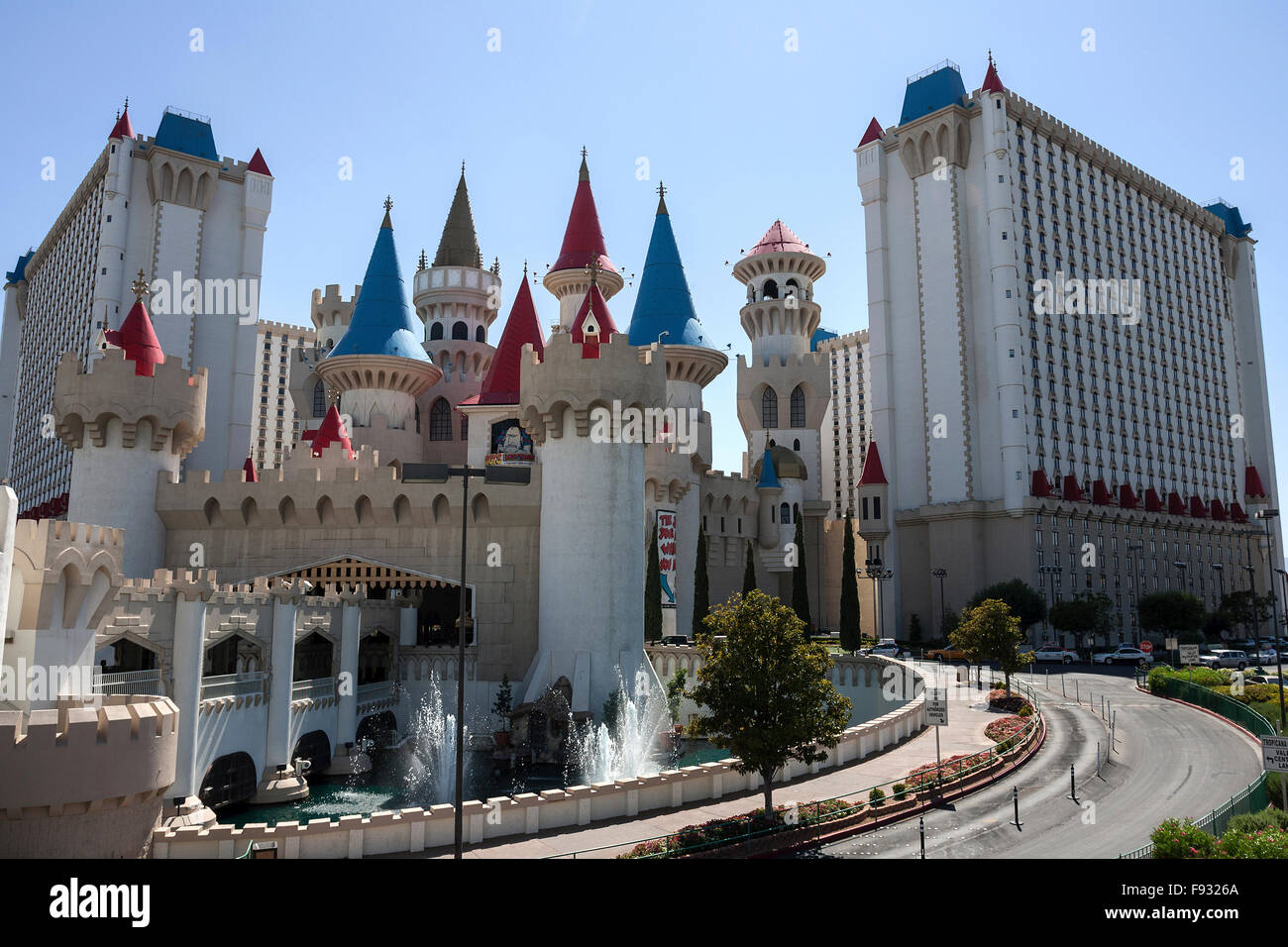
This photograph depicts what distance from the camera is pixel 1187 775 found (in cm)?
2456

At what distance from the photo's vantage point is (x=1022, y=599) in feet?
202

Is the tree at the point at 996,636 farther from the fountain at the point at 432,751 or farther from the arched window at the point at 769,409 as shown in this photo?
the arched window at the point at 769,409

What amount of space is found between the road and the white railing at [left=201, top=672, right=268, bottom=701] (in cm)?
1784

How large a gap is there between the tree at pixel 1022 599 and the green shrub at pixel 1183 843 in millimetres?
49885

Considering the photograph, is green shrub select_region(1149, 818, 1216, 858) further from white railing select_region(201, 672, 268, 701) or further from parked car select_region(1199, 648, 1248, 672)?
parked car select_region(1199, 648, 1248, 672)

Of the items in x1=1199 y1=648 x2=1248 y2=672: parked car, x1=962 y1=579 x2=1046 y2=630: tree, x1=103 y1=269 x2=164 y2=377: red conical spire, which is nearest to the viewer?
x1=103 y1=269 x2=164 y2=377: red conical spire

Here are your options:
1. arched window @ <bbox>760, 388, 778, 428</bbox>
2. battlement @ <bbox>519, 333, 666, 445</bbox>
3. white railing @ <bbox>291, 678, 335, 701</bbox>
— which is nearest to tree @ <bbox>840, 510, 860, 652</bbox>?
battlement @ <bbox>519, 333, 666, 445</bbox>

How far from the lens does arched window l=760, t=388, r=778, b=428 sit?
2758 inches

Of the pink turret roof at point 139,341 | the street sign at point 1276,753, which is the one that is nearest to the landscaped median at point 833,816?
the street sign at point 1276,753

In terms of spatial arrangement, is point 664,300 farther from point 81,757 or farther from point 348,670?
point 81,757

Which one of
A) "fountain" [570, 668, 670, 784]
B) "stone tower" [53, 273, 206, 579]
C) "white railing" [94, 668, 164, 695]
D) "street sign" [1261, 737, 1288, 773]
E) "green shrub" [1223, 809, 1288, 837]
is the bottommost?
"fountain" [570, 668, 670, 784]
